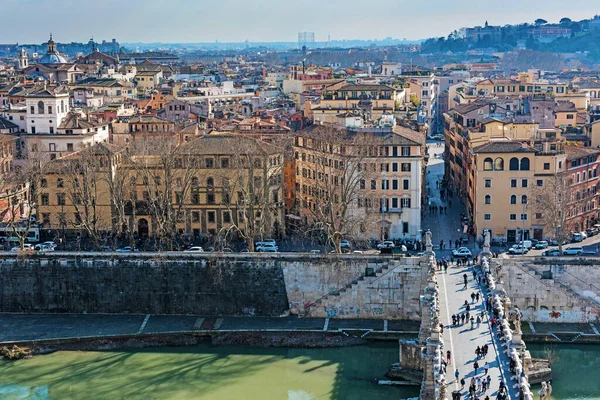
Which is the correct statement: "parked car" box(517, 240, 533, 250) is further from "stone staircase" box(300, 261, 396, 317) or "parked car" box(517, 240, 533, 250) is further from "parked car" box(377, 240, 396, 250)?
"stone staircase" box(300, 261, 396, 317)

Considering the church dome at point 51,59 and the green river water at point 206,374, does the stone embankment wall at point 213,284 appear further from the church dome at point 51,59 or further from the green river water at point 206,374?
the church dome at point 51,59

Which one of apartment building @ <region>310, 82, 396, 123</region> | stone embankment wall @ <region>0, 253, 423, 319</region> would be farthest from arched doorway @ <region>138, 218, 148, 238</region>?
apartment building @ <region>310, 82, 396, 123</region>

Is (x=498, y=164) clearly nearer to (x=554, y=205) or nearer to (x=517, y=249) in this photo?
(x=554, y=205)

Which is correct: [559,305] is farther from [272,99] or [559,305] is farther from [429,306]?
[272,99]

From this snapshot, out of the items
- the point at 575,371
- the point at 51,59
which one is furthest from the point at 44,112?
the point at 51,59

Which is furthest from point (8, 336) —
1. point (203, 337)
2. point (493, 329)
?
point (493, 329)

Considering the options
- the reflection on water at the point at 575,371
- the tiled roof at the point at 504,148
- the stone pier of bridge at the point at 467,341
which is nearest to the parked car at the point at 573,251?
the tiled roof at the point at 504,148
